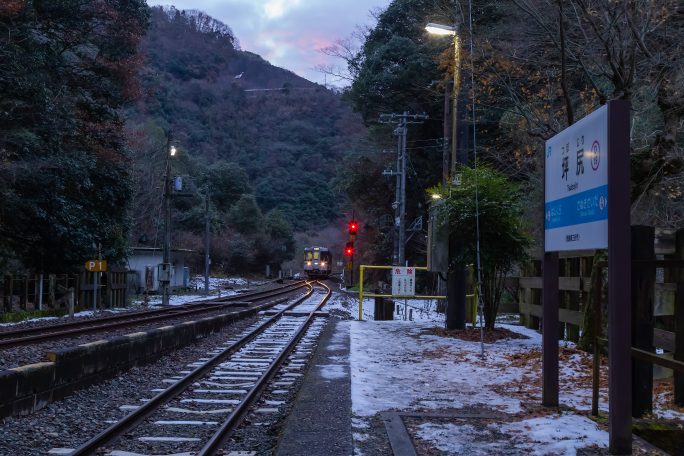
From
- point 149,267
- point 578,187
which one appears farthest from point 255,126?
point 578,187

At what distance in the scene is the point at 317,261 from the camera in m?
69.4

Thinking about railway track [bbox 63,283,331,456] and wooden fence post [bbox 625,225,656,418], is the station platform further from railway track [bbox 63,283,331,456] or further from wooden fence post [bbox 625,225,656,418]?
wooden fence post [bbox 625,225,656,418]

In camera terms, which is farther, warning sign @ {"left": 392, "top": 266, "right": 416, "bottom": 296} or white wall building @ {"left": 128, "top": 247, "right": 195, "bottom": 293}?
white wall building @ {"left": 128, "top": 247, "right": 195, "bottom": 293}

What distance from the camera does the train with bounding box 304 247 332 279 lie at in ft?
226

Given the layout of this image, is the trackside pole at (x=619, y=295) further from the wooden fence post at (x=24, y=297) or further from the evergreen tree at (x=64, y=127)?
the wooden fence post at (x=24, y=297)

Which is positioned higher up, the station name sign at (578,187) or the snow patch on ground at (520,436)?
the station name sign at (578,187)

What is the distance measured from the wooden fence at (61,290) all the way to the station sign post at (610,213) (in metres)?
18.6

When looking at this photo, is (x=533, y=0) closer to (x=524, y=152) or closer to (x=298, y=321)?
(x=524, y=152)

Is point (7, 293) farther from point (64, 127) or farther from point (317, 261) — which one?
point (317, 261)

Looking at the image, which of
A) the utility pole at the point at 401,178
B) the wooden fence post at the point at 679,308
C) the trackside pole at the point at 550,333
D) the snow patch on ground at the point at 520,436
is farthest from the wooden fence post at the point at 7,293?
the wooden fence post at the point at 679,308

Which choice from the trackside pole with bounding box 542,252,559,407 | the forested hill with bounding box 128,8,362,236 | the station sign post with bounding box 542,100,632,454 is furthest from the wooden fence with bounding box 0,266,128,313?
the forested hill with bounding box 128,8,362,236

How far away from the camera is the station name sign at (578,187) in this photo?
Result: 555 centimetres

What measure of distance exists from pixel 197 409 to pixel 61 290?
18.1 meters

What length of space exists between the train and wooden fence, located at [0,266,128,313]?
40.4 m
